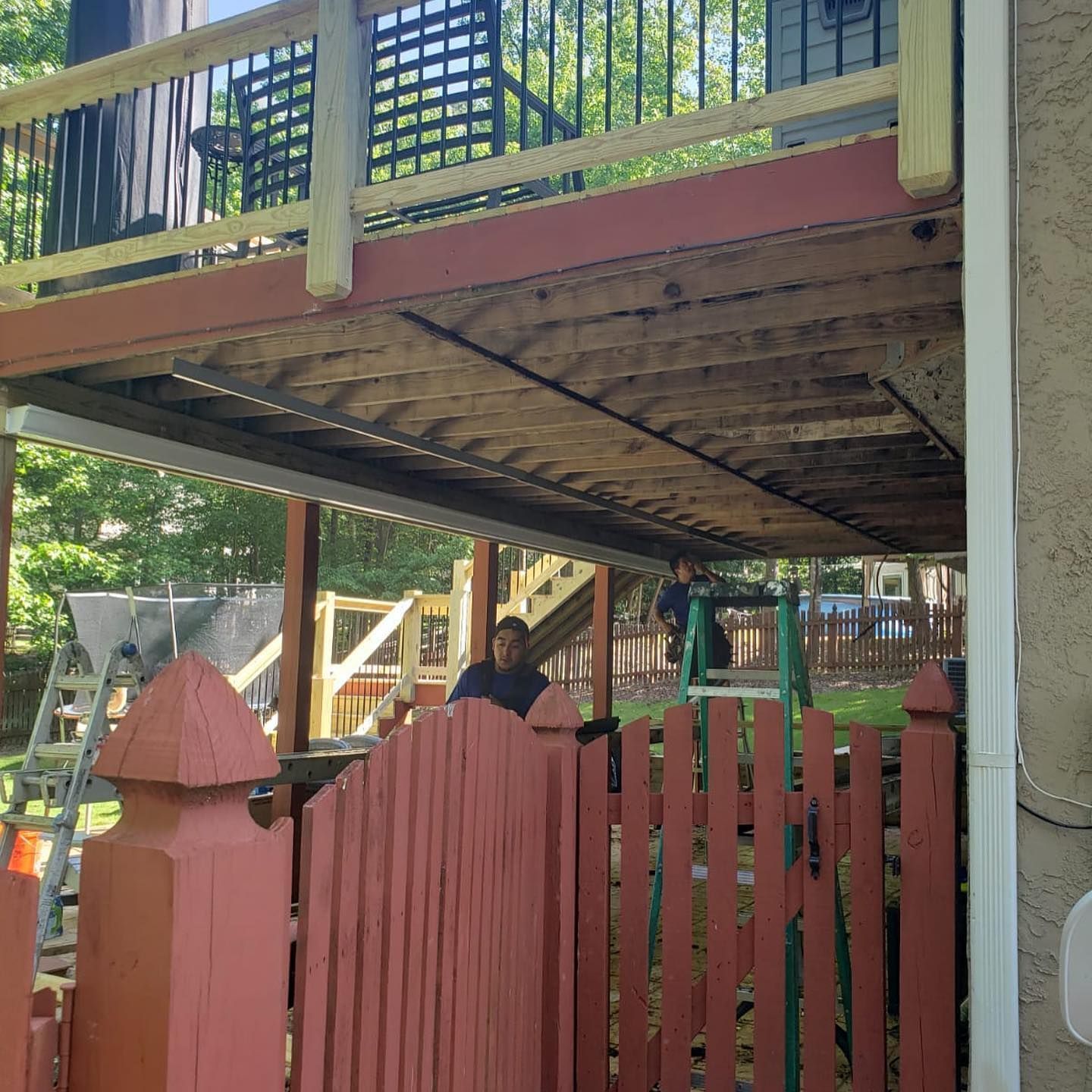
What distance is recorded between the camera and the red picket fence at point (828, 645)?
1967cm

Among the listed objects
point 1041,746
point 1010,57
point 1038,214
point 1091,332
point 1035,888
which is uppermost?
point 1010,57

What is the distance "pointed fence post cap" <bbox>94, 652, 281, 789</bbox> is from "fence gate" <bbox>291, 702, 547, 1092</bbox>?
1.06 feet

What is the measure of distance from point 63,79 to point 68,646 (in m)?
3.07

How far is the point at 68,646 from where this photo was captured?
5652mm

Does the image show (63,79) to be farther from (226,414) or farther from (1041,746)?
(1041,746)

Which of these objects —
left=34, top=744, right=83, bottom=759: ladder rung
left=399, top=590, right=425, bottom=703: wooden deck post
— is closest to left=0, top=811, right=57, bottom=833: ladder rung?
left=34, top=744, right=83, bottom=759: ladder rung

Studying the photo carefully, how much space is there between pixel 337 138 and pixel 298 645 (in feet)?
12.7

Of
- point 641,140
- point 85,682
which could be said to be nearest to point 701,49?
point 641,140

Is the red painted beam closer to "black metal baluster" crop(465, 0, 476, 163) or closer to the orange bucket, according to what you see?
"black metal baluster" crop(465, 0, 476, 163)

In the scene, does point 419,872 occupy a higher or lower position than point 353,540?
lower

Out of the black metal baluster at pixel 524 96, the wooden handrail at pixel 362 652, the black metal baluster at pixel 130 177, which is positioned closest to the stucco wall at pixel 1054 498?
the black metal baluster at pixel 524 96

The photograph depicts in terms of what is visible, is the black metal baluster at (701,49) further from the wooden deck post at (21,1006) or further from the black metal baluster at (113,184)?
the wooden deck post at (21,1006)

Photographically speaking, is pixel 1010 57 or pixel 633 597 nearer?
pixel 1010 57

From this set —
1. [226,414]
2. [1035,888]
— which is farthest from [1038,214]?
[226,414]
